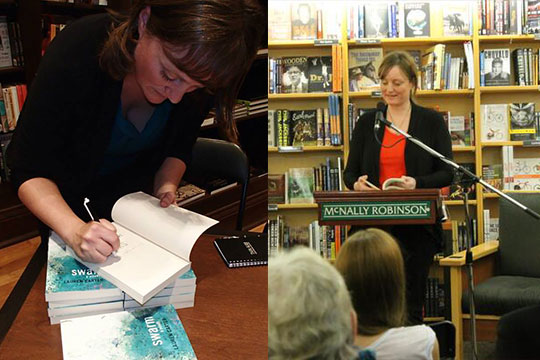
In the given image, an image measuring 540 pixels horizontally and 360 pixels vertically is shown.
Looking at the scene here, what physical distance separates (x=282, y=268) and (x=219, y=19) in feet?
0.99

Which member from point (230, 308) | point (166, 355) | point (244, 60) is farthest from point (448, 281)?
point (230, 308)

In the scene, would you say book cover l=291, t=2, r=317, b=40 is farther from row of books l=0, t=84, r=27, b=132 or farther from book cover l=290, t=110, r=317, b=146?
row of books l=0, t=84, r=27, b=132

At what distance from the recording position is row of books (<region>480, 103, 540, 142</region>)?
184mm

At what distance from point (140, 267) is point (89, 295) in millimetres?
67

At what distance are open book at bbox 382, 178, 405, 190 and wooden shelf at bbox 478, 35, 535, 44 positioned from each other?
0.17ft

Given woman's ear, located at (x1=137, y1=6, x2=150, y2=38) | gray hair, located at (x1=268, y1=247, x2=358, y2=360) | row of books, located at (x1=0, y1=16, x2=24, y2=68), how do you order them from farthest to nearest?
row of books, located at (x1=0, y1=16, x2=24, y2=68), woman's ear, located at (x1=137, y1=6, x2=150, y2=38), gray hair, located at (x1=268, y1=247, x2=358, y2=360)

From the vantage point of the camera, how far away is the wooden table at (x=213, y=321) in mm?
669

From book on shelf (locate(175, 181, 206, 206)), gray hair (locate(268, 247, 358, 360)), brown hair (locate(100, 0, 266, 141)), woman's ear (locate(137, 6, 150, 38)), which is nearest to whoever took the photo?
gray hair (locate(268, 247, 358, 360))

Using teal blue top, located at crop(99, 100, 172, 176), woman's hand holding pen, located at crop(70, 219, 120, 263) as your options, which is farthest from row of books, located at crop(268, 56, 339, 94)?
woman's hand holding pen, located at crop(70, 219, 120, 263)

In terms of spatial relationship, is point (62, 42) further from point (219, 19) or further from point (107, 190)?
point (219, 19)

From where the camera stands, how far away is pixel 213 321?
2.39 ft

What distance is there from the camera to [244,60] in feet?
1.43

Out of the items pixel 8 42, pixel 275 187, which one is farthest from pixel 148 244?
pixel 8 42

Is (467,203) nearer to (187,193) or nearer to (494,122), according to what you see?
(494,122)
